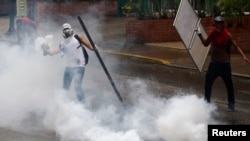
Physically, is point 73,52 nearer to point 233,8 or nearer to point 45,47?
point 45,47

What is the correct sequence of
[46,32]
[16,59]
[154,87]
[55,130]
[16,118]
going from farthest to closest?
1. [46,32]
2. [154,87]
3. [16,59]
4. [16,118]
5. [55,130]

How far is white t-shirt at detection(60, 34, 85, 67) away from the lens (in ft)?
34.6

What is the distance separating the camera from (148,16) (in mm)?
21141

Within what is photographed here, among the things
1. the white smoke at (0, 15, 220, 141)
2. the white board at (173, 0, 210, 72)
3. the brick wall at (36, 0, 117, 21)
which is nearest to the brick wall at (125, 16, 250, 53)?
the brick wall at (36, 0, 117, 21)

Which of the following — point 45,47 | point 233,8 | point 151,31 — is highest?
point 233,8

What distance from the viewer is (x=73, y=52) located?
1055 centimetres

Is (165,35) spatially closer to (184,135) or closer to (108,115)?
(108,115)

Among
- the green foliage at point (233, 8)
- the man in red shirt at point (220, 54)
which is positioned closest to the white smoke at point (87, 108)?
the man in red shirt at point (220, 54)

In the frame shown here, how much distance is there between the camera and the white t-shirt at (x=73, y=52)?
34.6ft

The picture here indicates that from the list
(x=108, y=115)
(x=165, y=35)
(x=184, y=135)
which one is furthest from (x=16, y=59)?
(x=165, y=35)

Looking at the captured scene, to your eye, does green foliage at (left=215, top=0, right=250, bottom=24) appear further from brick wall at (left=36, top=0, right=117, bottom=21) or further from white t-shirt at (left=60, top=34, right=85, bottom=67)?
white t-shirt at (left=60, top=34, right=85, bottom=67)

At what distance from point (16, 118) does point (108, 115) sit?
5.14 feet

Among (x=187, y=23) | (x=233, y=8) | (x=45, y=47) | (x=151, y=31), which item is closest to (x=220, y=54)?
(x=187, y=23)

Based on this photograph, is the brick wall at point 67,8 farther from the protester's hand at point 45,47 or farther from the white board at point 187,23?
the protester's hand at point 45,47
